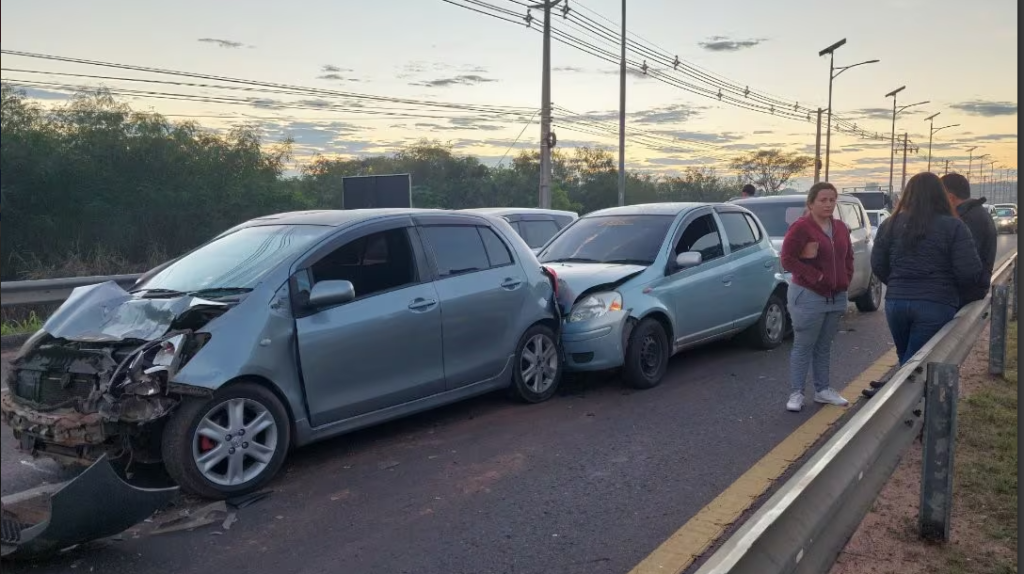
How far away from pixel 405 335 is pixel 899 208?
11.8 ft

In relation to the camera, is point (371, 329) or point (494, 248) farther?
point (494, 248)

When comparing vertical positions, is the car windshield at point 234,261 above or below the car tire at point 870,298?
above

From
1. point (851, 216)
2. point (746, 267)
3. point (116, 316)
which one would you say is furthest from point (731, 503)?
point (851, 216)

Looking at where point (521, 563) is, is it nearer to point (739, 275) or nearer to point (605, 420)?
point (605, 420)

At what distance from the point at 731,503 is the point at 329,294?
279 cm

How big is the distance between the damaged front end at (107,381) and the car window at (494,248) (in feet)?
8.45

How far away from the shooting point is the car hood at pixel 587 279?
25.1 feet

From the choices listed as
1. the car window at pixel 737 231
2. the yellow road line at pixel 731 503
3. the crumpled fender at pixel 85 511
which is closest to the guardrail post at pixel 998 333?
the yellow road line at pixel 731 503

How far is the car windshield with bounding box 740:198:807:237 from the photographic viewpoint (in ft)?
38.9

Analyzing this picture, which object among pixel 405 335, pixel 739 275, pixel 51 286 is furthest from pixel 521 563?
pixel 739 275

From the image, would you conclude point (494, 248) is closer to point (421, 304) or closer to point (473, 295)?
point (473, 295)

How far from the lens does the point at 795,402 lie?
674cm

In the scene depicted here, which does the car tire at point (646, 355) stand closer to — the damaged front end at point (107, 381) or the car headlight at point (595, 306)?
the car headlight at point (595, 306)

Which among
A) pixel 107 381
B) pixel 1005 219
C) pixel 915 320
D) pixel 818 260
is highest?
pixel 818 260
